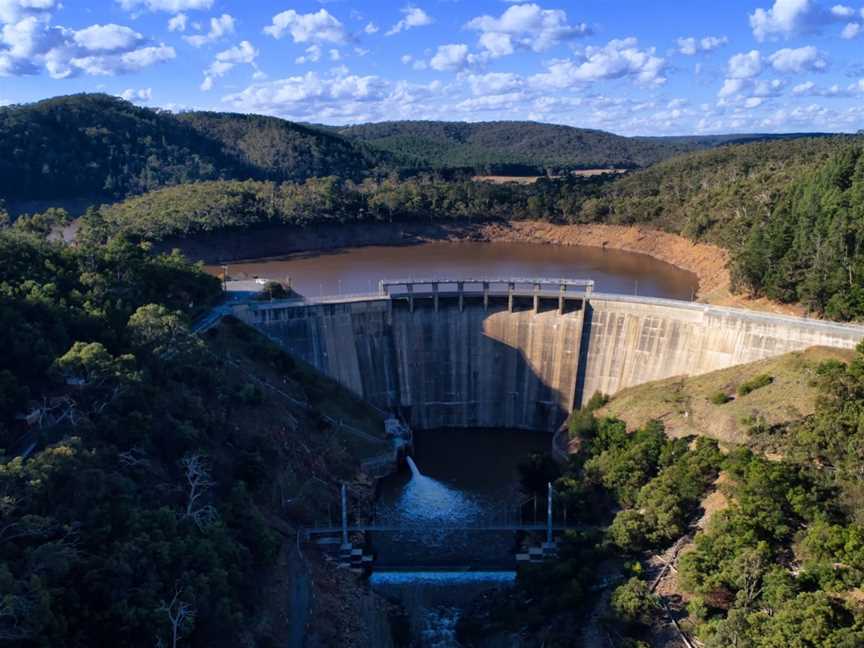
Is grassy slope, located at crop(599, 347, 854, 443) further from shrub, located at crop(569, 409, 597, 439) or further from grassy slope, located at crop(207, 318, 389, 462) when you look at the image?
grassy slope, located at crop(207, 318, 389, 462)

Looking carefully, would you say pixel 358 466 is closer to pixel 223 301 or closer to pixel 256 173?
pixel 223 301

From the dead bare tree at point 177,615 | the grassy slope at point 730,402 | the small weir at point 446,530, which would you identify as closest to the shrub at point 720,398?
the grassy slope at point 730,402

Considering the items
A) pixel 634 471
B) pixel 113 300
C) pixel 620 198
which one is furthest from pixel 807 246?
pixel 620 198

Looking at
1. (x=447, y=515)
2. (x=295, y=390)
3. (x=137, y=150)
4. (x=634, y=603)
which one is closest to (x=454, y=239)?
(x=137, y=150)

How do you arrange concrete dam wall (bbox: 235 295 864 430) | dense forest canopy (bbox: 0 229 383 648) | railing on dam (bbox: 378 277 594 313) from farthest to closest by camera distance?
railing on dam (bbox: 378 277 594 313) → concrete dam wall (bbox: 235 295 864 430) → dense forest canopy (bbox: 0 229 383 648)

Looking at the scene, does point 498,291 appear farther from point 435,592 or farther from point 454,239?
point 454,239

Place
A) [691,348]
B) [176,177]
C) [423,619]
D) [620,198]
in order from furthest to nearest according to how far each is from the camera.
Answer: [176,177] < [620,198] < [691,348] < [423,619]

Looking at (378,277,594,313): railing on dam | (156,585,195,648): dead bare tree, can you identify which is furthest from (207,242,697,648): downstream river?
(156,585,195,648): dead bare tree
